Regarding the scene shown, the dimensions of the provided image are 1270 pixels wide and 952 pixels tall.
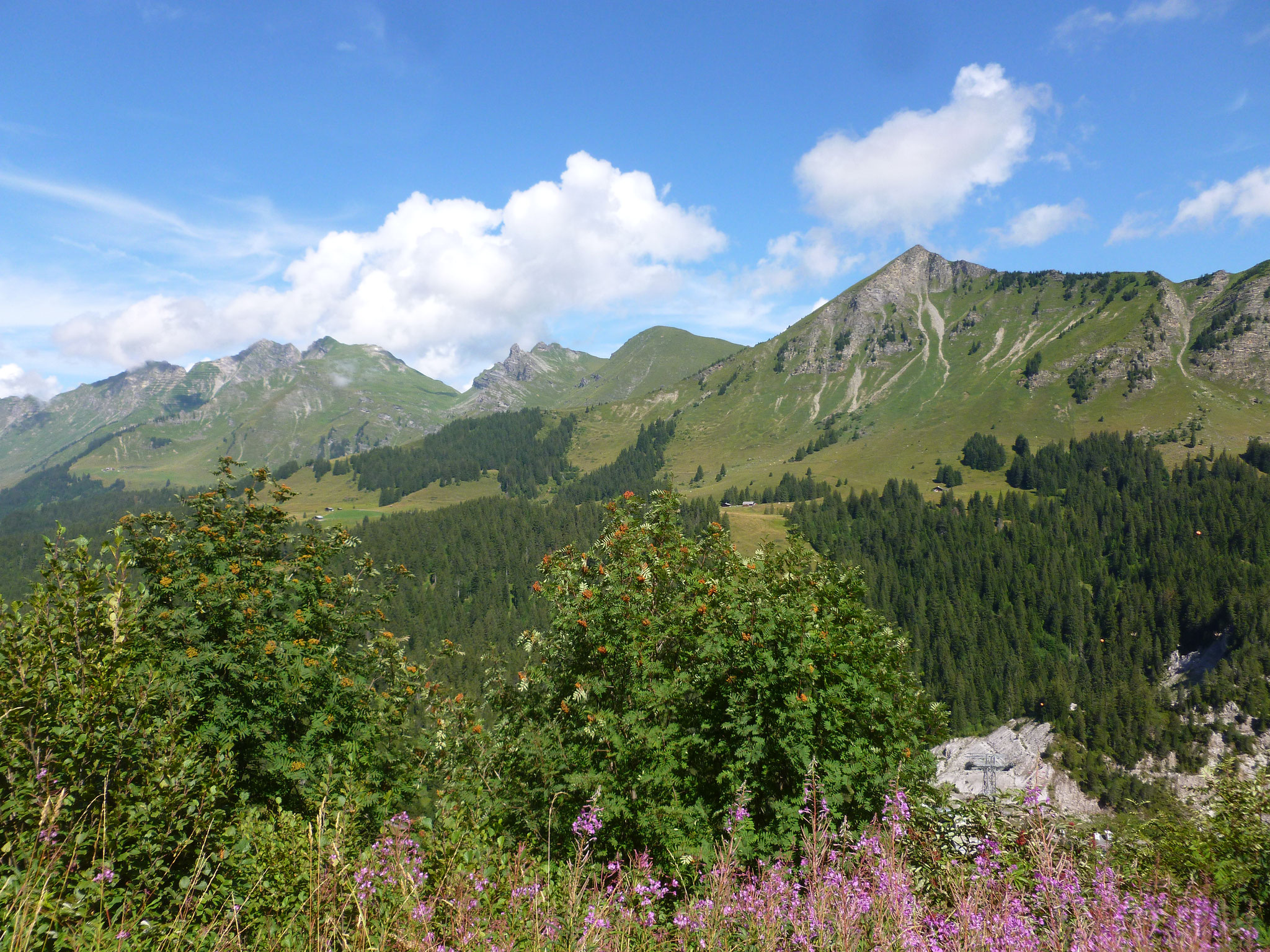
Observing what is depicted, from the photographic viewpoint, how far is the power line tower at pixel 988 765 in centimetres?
15475

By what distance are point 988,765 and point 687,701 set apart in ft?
597

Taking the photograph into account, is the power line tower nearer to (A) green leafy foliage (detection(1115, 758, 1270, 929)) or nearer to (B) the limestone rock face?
(B) the limestone rock face

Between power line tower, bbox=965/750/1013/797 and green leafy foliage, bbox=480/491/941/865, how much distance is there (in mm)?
174817

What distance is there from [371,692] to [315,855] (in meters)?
14.9

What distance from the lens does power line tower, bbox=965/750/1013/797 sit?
154750 mm

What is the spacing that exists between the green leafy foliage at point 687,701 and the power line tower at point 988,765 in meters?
175

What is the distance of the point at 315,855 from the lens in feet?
20.4

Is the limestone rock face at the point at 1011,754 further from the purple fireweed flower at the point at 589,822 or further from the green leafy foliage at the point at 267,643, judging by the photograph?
the purple fireweed flower at the point at 589,822

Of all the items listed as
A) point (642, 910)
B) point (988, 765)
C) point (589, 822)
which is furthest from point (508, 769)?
point (988, 765)

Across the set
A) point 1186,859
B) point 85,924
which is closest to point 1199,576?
point 1186,859

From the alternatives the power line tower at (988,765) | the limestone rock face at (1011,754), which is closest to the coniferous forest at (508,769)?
the limestone rock face at (1011,754)

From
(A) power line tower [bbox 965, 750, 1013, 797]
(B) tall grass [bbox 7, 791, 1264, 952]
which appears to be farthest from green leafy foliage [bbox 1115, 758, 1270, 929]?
(A) power line tower [bbox 965, 750, 1013, 797]

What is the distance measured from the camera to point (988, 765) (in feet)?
513

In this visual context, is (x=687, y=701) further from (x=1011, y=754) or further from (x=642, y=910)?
(x=1011, y=754)
